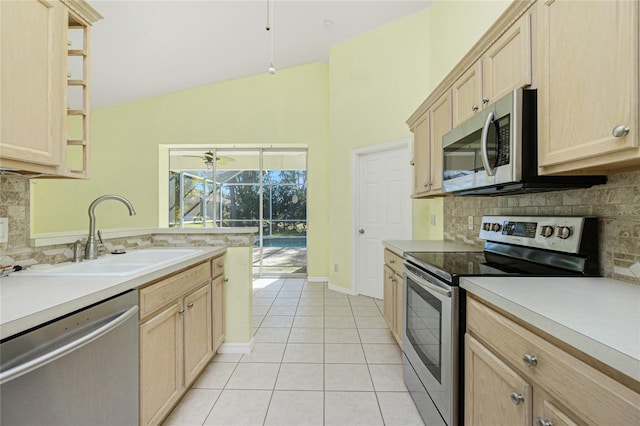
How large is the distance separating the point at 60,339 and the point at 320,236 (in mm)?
4173

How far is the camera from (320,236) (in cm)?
497

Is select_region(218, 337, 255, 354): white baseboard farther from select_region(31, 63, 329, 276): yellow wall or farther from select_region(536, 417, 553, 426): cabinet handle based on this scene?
select_region(31, 63, 329, 276): yellow wall

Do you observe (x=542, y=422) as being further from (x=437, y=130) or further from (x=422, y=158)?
(x=422, y=158)

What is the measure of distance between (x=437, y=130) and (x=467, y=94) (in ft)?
1.53

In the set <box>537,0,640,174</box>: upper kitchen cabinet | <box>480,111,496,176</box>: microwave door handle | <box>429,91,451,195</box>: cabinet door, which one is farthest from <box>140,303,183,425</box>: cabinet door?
<box>429,91,451,195</box>: cabinet door

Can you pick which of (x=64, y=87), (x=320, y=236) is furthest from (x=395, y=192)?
(x=64, y=87)

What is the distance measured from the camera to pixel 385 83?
3744 mm

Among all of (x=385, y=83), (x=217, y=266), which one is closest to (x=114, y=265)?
(x=217, y=266)

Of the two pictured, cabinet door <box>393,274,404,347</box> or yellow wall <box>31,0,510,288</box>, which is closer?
cabinet door <box>393,274,404,347</box>

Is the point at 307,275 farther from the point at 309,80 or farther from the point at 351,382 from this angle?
the point at 309,80

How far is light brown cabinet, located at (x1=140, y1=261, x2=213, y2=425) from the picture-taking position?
1.30m

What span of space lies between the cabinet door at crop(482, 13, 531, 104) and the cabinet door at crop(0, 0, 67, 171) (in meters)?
2.15

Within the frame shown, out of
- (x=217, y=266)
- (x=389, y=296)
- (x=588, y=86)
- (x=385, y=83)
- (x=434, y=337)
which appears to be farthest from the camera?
(x=385, y=83)

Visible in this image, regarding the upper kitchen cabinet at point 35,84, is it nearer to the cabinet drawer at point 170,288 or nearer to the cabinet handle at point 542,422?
the cabinet drawer at point 170,288
